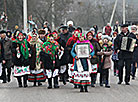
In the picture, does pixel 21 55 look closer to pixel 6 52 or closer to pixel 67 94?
pixel 6 52

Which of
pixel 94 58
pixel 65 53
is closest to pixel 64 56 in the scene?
pixel 65 53

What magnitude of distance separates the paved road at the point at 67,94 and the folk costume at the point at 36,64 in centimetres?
30

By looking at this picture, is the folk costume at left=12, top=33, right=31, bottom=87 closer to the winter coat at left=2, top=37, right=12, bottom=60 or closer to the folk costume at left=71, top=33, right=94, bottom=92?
the winter coat at left=2, top=37, right=12, bottom=60

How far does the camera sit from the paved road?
1077cm

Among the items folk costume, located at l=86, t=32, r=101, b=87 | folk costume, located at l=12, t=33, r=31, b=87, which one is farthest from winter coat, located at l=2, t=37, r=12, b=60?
folk costume, located at l=86, t=32, r=101, b=87

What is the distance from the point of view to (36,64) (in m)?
13.7

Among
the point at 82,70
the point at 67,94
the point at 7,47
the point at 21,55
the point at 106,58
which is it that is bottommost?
the point at 67,94

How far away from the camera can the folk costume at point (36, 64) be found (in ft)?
44.8

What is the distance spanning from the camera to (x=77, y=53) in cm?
1205

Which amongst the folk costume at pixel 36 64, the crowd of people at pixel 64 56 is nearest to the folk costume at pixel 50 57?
the crowd of people at pixel 64 56

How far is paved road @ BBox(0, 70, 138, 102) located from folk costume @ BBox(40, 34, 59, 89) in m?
0.53

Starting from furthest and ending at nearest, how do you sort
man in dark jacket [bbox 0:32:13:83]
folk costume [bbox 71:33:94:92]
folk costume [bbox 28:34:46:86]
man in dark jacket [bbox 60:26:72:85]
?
man in dark jacket [bbox 0:32:13:83]
man in dark jacket [bbox 60:26:72:85]
folk costume [bbox 28:34:46:86]
folk costume [bbox 71:33:94:92]

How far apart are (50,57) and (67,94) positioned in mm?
1778

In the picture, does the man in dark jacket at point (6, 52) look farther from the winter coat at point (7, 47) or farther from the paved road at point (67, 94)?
the paved road at point (67, 94)
